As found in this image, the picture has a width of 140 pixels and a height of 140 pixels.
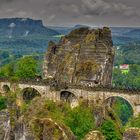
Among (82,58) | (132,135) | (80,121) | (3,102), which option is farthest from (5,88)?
(132,135)

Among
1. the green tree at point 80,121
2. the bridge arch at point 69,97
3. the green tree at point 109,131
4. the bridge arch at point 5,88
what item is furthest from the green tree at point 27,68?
the green tree at point 109,131

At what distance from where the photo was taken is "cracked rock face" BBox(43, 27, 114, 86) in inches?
3248

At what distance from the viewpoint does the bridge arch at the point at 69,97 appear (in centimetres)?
8062

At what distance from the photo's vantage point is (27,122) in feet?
157

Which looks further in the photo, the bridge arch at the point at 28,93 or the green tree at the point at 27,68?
the green tree at the point at 27,68

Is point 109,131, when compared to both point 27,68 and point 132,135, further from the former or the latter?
point 27,68

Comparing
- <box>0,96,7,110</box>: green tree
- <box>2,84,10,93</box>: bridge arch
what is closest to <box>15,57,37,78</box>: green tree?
<box>2,84,10,93</box>: bridge arch

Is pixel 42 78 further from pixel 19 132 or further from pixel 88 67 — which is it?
pixel 19 132

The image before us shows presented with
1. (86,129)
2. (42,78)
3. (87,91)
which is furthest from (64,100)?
(86,129)

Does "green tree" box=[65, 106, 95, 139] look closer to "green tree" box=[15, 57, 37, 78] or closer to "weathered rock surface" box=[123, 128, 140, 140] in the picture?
"weathered rock surface" box=[123, 128, 140, 140]

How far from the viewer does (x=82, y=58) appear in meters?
85.8

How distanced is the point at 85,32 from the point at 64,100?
16457 millimetres

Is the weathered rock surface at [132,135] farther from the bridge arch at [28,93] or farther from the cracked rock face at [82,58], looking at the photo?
the bridge arch at [28,93]

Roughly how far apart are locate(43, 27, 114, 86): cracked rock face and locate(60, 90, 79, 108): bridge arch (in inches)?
88.3
